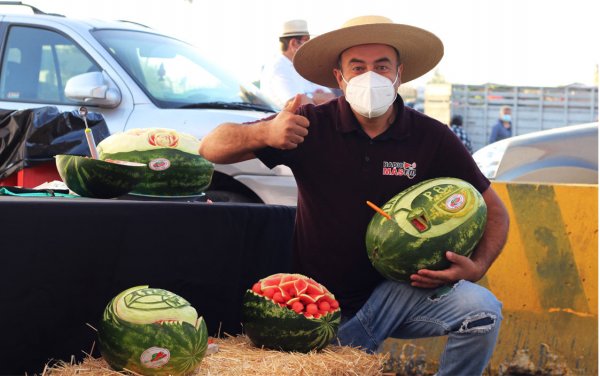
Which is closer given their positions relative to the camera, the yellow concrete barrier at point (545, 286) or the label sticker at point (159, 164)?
the label sticker at point (159, 164)

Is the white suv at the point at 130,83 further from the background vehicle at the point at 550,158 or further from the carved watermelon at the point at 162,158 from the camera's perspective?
the background vehicle at the point at 550,158

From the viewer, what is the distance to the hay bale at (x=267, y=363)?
3.34m

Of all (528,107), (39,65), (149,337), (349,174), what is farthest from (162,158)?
(528,107)

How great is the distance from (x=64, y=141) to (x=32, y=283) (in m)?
2.43

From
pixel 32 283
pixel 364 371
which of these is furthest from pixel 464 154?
pixel 32 283

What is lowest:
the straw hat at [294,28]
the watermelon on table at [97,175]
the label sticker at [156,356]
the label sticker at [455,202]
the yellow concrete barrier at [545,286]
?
the yellow concrete barrier at [545,286]

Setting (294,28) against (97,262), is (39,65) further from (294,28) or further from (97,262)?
(97,262)

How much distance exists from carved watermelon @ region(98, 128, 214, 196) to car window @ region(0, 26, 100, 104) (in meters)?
3.22

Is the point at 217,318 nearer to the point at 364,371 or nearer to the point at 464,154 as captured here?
the point at 364,371

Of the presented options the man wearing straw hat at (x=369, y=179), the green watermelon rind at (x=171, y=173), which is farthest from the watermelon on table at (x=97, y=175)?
the man wearing straw hat at (x=369, y=179)

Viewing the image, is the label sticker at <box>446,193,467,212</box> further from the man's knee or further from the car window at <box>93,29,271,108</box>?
the car window at <box>93,29,271,108</box>

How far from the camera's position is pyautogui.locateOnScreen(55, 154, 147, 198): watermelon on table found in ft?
12.9

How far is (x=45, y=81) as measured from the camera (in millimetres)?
7508

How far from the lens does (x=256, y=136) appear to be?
152 inches
